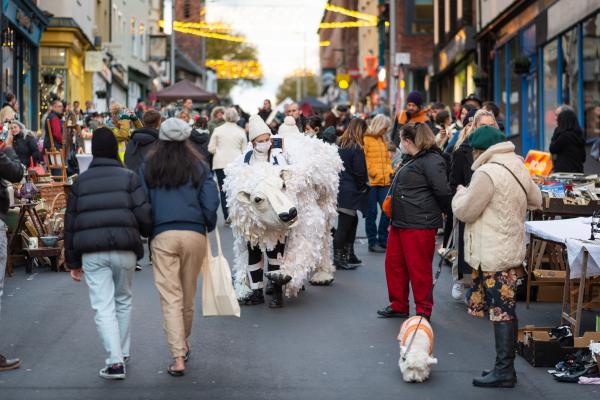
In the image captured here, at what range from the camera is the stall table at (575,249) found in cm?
841

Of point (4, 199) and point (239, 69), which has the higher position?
point (239, 69)

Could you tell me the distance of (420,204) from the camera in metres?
9.72

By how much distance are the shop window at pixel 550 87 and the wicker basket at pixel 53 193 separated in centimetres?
1281

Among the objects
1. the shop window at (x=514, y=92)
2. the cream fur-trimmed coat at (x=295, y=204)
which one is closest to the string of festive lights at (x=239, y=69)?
the shop window at (x=514, y=92)

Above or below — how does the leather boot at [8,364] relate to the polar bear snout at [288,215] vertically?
below

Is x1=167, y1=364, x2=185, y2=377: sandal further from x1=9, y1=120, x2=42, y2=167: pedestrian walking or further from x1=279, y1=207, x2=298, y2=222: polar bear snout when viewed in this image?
x1=9, y1=120, x2=42, y2=167: pedestrian walking

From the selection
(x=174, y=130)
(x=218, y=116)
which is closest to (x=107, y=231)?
(x=174, y=130)

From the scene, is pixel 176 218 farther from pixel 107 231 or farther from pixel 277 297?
pixel 277 297

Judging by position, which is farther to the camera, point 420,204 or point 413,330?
point 420,204

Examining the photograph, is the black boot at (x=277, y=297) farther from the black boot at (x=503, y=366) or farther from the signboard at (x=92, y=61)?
the signboard at (x=92, y=61)

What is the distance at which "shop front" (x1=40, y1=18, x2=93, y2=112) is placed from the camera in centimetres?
3198

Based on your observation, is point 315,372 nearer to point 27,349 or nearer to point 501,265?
point 501,265

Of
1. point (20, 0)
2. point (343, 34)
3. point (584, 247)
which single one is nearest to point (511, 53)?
point (20, 0)

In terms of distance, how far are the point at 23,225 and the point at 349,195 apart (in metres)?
3.87
